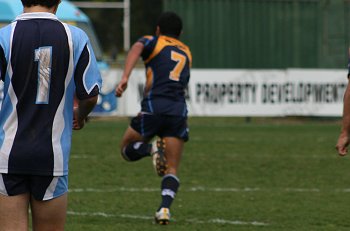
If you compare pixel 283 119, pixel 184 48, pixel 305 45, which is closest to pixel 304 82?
pixel 283 119

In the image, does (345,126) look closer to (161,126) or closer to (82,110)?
(82,110)

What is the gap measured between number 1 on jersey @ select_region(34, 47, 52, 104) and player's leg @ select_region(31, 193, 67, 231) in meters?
0.52

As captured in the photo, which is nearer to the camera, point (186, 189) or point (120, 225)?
point (120, 225)

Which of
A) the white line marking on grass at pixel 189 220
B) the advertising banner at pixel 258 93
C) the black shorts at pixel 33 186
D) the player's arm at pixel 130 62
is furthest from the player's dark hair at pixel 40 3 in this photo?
the advertising banner at pixel 258 93

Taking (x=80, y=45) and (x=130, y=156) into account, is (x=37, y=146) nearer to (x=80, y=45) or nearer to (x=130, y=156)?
(x=80, y=45)

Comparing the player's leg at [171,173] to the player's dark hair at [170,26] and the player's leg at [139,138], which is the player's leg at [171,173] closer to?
the player's leg at [139,138]

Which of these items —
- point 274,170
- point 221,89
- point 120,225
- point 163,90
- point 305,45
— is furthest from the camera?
point 305,45

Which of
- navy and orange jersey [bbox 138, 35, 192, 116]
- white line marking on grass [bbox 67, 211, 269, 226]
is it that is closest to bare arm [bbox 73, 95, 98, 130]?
white line marking on grass [bbox 67, 211, 269, 226]

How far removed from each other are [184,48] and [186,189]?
97.1 inches

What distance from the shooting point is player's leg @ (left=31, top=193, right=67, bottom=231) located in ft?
18.0

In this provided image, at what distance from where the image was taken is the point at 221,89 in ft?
76.4

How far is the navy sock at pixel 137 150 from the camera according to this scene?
9842mm

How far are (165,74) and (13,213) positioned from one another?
4599 mm

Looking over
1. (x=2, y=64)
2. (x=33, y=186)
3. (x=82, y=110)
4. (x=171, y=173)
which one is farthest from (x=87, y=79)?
(x=171, y=173)
